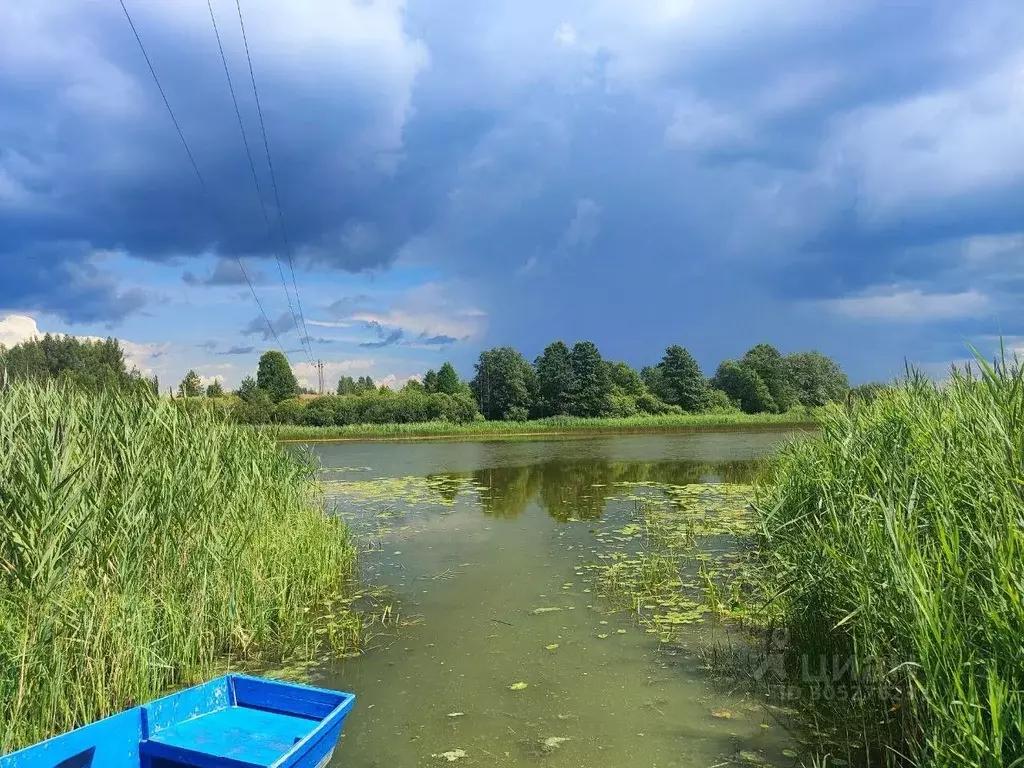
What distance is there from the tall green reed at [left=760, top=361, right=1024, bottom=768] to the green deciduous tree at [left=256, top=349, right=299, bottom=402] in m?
63.9

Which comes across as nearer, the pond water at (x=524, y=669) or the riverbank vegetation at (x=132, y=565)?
the riverbank vegetation at (x=132, y=565)

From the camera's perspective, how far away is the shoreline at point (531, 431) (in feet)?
139

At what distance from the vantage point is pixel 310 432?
142ft

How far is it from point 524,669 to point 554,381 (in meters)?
53.8

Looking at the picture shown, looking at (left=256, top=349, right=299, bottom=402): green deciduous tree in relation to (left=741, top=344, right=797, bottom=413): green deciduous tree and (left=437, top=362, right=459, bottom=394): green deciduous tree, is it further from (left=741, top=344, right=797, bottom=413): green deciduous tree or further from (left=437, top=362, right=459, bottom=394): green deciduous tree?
(left=741, top=344, right=797, bottom=413): green deciduous tree

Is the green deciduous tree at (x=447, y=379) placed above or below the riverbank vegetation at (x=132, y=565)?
above

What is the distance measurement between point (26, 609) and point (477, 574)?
5.74 meters

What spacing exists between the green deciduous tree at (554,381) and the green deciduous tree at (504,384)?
55.7 inches

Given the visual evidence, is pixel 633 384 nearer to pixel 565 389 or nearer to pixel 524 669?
pixel 565 389

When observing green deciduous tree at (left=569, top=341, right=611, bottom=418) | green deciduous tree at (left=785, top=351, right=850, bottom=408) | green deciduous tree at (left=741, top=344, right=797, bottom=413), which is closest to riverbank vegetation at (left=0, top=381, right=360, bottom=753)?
green deciduous tree at (left=569, top=341, right=611, bottom=418)

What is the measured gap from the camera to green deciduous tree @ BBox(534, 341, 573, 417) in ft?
190

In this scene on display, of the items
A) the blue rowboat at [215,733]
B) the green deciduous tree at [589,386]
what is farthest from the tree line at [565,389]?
the blue rowboat at [215,733]

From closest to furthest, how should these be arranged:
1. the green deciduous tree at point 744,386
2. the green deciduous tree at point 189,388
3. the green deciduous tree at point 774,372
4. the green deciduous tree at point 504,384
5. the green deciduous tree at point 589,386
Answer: the green deciduous tree at point 189,388, the green deciduous tree at point 589,386, the green deciduous tree at point 504,384, the green deciduous tree at point 744,386, the green deciduous tree at point 774,372

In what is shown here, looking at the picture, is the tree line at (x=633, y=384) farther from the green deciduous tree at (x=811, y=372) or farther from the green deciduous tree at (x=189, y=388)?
the green deciduous tree at (x=189, y=388)
